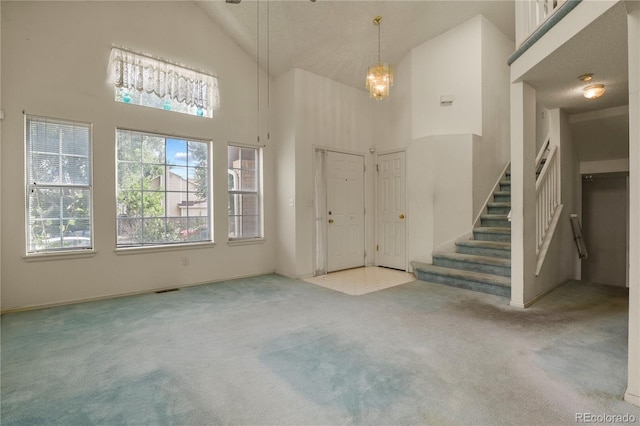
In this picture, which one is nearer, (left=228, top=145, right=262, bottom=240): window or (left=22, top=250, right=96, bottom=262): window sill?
(left=22, top=250, right=96, bottom=262): window sill

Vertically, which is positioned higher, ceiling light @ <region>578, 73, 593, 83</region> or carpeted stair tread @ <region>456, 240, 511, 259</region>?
ceiling light @ <region>578, 73, 593, 83</region>

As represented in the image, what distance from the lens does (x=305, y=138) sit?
16.9 ft

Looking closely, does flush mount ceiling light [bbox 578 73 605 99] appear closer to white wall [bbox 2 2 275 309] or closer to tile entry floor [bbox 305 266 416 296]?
tile entry floor [bbox 305 266 416 296]

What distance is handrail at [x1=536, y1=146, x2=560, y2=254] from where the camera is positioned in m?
3.90

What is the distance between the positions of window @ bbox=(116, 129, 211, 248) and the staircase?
364 cm

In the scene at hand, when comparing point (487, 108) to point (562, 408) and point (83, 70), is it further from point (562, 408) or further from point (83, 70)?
point (83, 70)

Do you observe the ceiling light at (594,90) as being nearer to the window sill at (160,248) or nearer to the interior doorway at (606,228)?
the interior doorway at (606,228)

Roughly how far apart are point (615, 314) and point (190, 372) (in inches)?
163

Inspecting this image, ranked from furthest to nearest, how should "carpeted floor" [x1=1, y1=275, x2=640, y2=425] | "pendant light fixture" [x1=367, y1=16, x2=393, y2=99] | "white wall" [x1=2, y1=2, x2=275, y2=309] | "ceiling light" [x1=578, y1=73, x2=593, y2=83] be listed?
"pendant light fixture" [x1=367, y1=16, x2=393, y2=99] → "white wall" [x1=2, y1=2, x2=275, y2=309] → "ceiling light" [x1=578, y1=73, x2=593, y2=83] → "carpeted floor" [x1=1, y1=275, x2=640, y2=425]

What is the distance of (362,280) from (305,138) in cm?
254

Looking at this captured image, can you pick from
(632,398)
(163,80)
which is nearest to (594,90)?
(632,398)

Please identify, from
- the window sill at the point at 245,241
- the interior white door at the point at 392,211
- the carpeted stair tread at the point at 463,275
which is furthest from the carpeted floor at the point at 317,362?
the interior white door at the point at 392,211

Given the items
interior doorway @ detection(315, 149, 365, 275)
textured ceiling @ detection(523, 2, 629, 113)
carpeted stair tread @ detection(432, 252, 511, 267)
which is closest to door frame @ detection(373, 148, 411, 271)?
interior doorway @ detection(315, 149, 365, 275)

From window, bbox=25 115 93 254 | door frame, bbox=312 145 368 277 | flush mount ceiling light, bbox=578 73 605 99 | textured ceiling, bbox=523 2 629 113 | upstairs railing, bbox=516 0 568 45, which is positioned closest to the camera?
textured ceiling, bbox=523 2 629 113
